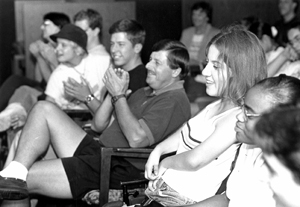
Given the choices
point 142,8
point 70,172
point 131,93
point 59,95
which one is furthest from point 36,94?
point 70,172

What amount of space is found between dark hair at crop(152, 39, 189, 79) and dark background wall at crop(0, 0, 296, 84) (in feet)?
1.44

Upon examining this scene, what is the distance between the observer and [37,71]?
4.68m

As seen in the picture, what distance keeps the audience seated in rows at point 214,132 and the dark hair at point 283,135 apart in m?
0.72

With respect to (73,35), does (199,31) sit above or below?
below

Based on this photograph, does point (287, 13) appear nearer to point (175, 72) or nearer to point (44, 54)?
point (44, 54)

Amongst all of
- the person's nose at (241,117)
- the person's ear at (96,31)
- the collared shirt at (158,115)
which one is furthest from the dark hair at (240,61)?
the person's ear at (96,31)

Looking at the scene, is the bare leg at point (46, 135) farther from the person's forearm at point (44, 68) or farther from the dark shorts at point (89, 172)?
the person's forearm at point (44, 68)

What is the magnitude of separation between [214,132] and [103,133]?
3.07 feet

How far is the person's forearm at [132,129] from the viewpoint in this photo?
248 cm

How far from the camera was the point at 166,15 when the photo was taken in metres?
3.80

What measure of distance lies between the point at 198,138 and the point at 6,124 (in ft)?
5.06

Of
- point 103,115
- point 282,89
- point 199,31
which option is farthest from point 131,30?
point 199,31

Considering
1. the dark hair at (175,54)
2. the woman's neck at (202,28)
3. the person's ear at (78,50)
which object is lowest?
the woman's neck at (202,28)

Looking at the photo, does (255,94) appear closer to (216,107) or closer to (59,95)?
(216,107)
